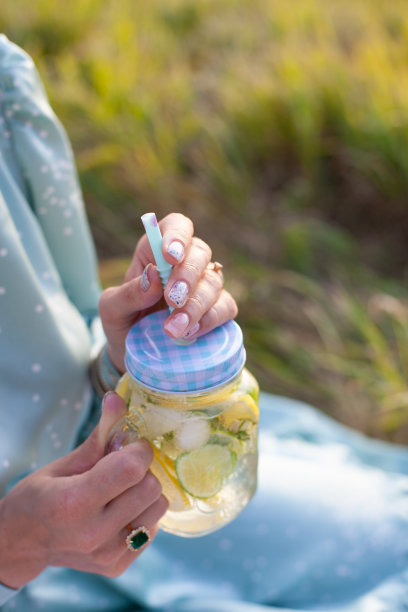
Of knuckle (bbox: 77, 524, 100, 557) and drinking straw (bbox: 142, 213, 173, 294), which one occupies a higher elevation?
drinking straw (bbox: 142, 213, 173, 294)

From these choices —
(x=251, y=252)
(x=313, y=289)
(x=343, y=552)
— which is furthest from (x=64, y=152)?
(x=251, y=252)

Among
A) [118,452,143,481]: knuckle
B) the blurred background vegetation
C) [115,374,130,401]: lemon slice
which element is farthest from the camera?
the blurred background vegetation

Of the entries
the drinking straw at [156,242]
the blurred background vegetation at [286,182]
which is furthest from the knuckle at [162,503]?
the blurred background vegetation at [286,182]

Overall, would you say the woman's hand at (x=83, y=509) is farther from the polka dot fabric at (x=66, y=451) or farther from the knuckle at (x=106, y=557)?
the polka dot fabric at (x=66, y=451)

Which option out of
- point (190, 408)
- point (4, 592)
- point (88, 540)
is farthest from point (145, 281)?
point (4, 592)

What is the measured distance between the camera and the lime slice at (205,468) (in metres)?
0.59

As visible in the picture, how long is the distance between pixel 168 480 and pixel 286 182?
1861 millimetres

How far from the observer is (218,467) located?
2.02 feet

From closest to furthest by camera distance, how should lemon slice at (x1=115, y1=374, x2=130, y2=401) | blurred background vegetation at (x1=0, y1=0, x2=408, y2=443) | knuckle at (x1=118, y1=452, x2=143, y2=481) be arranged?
knuckle at (x1=118, y1=452, x2=143, y2=481) → lemon slice at (x1=115, y1=374, x2=130, y2=401) → blurred background vegetation at (x1=0, y1=0, x2=408, y2=443)

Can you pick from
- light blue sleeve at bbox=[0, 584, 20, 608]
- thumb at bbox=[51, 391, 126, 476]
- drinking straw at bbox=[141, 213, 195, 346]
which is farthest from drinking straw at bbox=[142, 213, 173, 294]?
light blue sleeve at bbox=[0, 584, 20, 608]

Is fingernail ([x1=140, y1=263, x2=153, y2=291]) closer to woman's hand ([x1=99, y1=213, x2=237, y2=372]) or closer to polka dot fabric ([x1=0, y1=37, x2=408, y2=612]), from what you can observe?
woman's hand ([x1=99, y1=213, x2=237, y2=372])

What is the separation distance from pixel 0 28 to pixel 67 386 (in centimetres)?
262

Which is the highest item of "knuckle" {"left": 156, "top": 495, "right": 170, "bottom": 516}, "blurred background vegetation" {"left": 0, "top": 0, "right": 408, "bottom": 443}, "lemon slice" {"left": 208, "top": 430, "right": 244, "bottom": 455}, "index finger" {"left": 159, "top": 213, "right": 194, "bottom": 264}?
"index finger" {"left": 159, "top": 213, "right": 194, "bottom": 264}

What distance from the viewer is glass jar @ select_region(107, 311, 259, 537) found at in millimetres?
562
